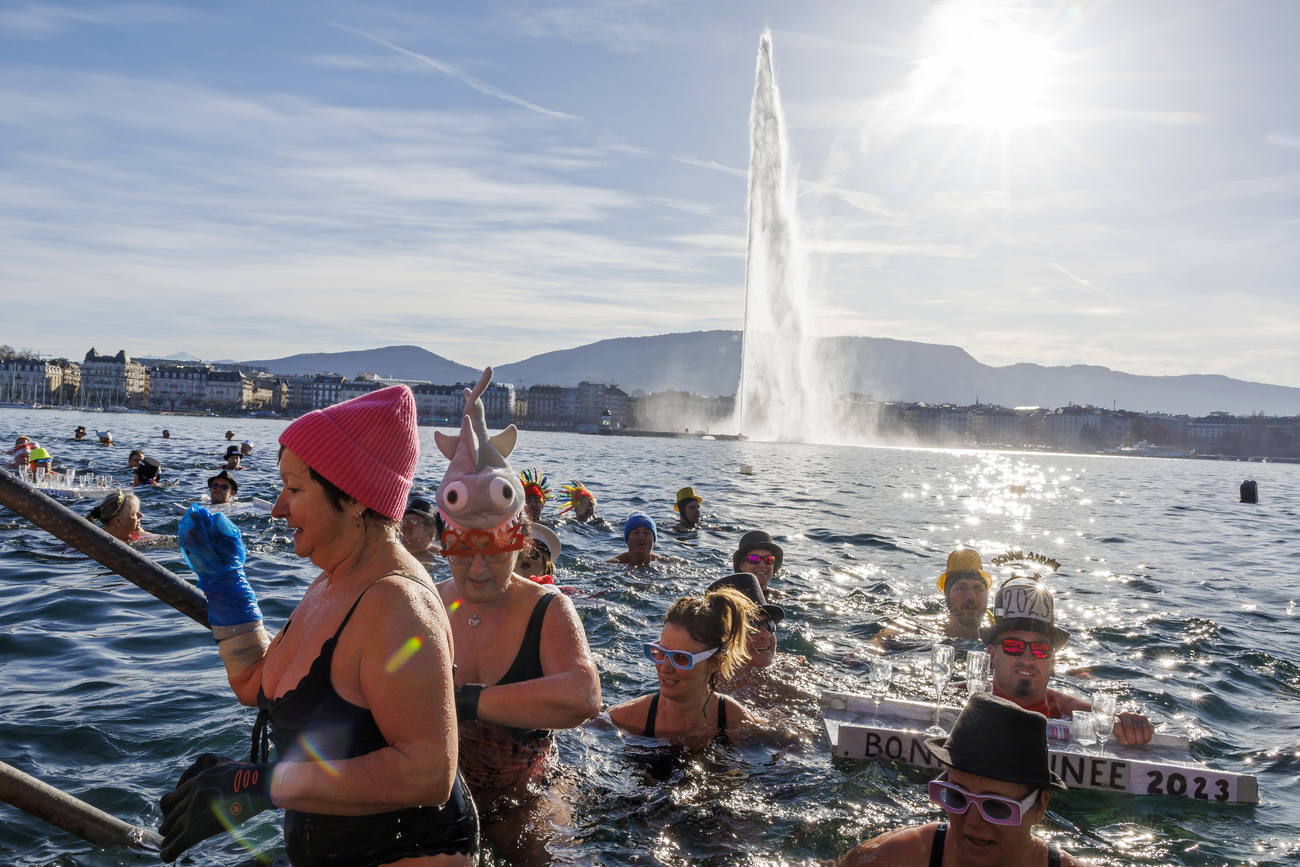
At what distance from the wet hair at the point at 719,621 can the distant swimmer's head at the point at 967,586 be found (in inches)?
196

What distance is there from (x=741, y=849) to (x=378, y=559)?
A: 3822mm

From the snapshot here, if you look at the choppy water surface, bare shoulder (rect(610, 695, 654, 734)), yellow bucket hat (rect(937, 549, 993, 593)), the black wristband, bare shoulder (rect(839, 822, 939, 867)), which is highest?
the black wristband

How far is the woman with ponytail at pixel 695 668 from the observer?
6293mm

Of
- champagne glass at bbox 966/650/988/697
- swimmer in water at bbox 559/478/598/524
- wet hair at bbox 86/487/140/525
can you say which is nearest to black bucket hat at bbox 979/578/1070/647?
champagne glass at bbox 966/650/988/697

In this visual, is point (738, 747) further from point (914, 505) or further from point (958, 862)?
point (914, 505)

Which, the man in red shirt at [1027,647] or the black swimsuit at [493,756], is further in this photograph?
the man in red shirt at [1027,647]

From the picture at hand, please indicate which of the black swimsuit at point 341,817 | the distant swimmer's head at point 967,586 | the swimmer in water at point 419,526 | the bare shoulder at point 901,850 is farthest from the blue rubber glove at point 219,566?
the distant swimmer's head at point 967,586

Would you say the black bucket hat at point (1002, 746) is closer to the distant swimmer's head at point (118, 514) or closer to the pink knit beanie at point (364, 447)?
the pink knit beanie at point (364, 447)

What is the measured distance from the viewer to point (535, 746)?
16.4 ft

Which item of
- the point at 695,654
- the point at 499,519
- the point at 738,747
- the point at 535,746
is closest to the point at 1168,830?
the point at 738,747

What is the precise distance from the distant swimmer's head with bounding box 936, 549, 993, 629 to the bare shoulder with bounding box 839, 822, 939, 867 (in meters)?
6.72

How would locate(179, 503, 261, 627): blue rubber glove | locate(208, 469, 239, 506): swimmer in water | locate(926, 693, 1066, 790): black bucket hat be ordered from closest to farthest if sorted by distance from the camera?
locate(179, 503, 261, 627): blue rubber glove < locate(926, 693, 1066, 790): black bucket hat < locate(208, 469, 239, 506): swimmer in water

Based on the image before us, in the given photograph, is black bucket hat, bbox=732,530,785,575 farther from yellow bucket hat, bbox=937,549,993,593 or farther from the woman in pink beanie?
the woman in pink beanie

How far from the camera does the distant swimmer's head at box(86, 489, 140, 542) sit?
1298 cm
